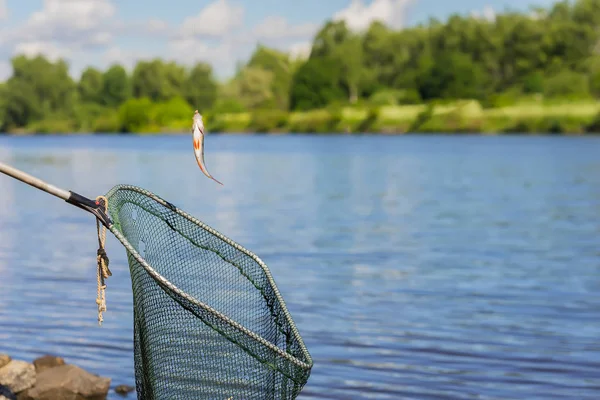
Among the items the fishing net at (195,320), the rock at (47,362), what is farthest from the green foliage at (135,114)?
the fishing net at (195,320)

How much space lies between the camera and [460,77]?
425 ft

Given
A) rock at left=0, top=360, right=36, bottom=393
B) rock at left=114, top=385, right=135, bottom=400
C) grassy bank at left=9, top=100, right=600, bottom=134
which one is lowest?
grassy bank at left=9, top=100, right=600, bottom=134

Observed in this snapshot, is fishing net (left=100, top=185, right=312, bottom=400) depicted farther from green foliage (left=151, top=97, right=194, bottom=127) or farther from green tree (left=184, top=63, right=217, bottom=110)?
green tree (left=184, top=63, right=217, bottom=110)

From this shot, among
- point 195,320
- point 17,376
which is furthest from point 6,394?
point 195,320

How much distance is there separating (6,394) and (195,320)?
313cm

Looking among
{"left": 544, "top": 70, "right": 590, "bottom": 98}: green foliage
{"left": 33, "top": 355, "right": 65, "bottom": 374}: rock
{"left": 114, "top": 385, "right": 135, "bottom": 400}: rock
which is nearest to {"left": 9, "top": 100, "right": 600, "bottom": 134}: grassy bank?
{"left": 544, "top": 70, "right": 590, "bottom": 98}: green foliage

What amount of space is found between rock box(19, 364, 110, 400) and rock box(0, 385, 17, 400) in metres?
0.15

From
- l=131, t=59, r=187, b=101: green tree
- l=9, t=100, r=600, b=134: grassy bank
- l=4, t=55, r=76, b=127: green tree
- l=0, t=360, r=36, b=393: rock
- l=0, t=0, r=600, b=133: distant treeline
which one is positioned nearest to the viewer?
l=0, t=360, r=36, b=393: rock

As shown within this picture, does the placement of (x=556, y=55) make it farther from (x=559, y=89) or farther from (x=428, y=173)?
(x=428, y=173)

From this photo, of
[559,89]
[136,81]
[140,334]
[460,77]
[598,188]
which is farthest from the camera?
[136,81]

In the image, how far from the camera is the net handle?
652 centimetres

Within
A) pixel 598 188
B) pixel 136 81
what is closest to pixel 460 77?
pixel 136 81

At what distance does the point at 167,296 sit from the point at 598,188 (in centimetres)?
3560

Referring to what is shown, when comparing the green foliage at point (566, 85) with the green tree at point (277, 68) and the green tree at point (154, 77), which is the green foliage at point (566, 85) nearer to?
the green tree at point (277, 68)
